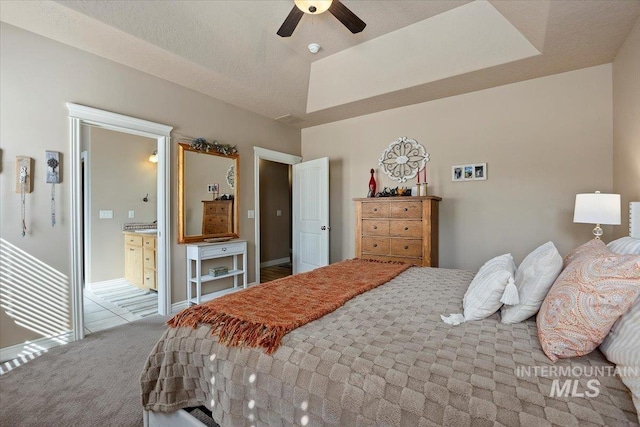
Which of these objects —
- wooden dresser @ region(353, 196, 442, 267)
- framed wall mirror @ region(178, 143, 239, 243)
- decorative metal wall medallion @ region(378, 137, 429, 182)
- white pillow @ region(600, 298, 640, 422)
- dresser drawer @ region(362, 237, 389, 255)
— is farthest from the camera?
decorative metal wall medallion @ region(378, 137, 429, 182)

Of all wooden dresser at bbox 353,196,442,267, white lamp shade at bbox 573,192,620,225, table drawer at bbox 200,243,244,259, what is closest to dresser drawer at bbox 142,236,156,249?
table drawer at bbox 200,243,244,259

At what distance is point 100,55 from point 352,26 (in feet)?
7.80

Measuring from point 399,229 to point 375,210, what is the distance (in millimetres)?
387

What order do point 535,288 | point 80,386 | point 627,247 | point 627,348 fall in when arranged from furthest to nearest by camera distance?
point 80,386
point 627,247
point 535,288
point 627,348

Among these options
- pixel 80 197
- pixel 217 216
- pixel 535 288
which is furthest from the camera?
pixel 217 216

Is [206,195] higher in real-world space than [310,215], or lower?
higher

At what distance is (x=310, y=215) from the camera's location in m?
4.59

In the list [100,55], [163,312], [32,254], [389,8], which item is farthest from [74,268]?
[389,8]

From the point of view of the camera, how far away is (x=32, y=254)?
Answer: 8.05 ft

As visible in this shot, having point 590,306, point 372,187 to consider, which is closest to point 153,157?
point 372,187

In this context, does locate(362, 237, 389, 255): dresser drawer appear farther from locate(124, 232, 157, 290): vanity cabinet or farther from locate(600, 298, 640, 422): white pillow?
locate(124, 232, 157, 290): vanity cabinet

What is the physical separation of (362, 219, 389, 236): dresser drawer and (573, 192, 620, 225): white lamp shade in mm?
1782

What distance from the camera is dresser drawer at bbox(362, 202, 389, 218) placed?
361 cm

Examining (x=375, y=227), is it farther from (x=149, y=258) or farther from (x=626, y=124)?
(x=149, y=258)
